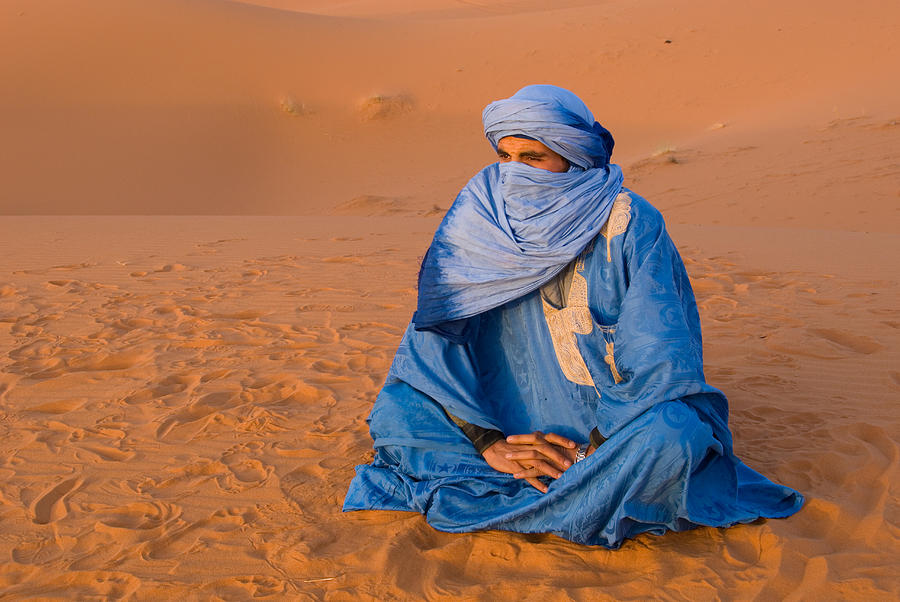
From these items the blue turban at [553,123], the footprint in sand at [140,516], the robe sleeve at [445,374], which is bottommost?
the footprint in sand at [140,516]

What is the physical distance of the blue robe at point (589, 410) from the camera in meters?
2.28

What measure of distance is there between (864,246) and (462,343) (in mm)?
6492

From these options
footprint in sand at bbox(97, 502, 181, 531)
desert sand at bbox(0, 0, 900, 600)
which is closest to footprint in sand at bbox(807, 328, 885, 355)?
desert sand at bbox(0, 0, 900, 600)

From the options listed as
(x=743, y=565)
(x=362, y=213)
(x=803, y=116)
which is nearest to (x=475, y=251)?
(x=743, y=565)

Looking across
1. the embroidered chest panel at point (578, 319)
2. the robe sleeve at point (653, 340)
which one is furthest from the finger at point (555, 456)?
the embroidered chest panel at point (578, 319)

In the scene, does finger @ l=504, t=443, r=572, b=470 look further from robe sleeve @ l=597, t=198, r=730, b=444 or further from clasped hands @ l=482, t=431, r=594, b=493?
robe sleeve @ l=597, t=198, r=730, b=444

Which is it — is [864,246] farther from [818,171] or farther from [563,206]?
[563,206]

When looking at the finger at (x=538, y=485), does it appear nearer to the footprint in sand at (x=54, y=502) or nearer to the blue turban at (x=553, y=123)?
the blue turban at (x=553, y=123)

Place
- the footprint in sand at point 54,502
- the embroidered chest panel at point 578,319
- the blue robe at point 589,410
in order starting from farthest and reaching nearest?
the footprint in sand at point 54,502 → the embroidered chest panel at point 578,319 → the blue robe at point 589,410

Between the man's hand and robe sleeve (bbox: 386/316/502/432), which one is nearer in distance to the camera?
the man's hand

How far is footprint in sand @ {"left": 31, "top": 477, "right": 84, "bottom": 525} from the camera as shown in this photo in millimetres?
2646

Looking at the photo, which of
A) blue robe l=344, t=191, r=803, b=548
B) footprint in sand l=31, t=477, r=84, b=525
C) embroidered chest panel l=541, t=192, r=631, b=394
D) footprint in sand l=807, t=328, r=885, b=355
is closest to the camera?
blue robe l=344, t=191, r=803, b=548

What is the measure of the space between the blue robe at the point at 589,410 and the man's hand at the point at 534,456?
0.05 meters

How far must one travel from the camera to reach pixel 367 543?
2.48 meters
